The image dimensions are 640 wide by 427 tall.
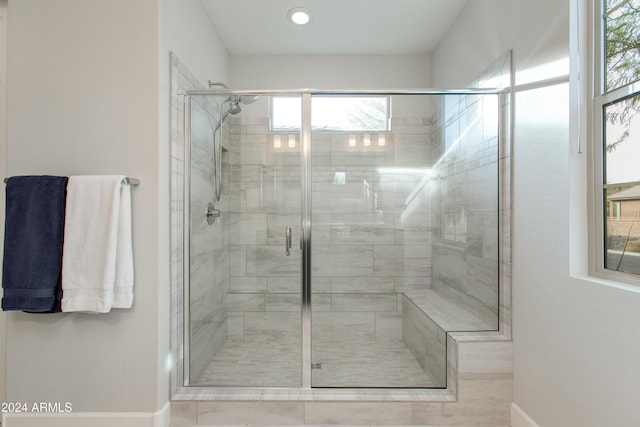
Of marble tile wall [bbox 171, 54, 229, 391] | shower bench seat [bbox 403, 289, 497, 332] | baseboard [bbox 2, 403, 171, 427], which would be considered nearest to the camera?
baseboard [bbox 2, 403, 171, 427]

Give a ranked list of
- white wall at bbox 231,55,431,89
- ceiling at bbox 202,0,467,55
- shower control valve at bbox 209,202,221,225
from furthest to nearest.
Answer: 1. white wall at bbox 231,55,431,89
2. ceiling at bbox 202,0,467,55
3. shower control valve at bbox 209,202,221,225

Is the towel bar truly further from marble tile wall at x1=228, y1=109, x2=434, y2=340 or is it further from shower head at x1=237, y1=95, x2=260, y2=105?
shower head at x1=237, y1=95, x2=260, y2=105

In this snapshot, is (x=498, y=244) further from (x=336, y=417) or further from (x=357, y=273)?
(x=336, y=417)

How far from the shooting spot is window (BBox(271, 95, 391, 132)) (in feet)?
6.97

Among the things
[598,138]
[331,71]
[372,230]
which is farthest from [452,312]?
[331,71]

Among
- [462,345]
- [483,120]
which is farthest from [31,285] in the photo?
[483,120]

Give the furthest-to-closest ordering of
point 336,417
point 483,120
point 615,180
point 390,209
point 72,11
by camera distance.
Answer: point 390,209
point 483,120
point 336,417
point 72,11
point 615,180

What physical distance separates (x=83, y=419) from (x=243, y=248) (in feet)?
3.86

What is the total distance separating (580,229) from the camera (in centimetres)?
149

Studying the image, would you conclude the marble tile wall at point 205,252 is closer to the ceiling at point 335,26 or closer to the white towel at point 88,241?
the white towel at point 88,241

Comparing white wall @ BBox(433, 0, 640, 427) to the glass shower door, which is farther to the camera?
the glass shower door

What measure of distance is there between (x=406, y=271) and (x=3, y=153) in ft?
7.88

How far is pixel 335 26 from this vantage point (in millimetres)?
2838

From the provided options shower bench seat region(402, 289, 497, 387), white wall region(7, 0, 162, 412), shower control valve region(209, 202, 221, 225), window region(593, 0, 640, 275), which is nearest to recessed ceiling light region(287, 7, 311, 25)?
white wall region(7, 0, 162, 412)
